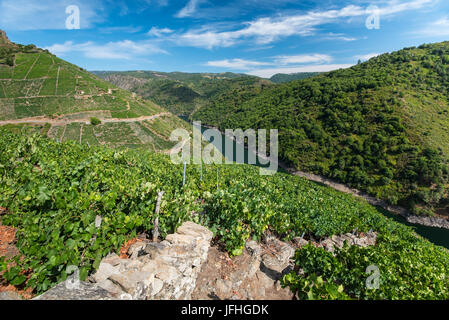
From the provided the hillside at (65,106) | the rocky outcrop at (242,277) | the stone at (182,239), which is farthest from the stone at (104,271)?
the hillside at (65,106)

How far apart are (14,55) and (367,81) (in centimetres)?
12228

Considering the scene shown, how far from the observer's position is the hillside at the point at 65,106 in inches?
1792

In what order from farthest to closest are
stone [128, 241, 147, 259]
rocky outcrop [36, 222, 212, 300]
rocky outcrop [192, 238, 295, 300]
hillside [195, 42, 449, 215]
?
hillside [195, 42, 449, 215] → stone [128, 241, 147, 259] → rocky outcrop [192, 238, 295, 300] → rocky outcrop [36, 222, 212, 300]

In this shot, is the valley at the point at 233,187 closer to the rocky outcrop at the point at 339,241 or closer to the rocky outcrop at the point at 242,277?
the rocky outcrop at the point at 242,277

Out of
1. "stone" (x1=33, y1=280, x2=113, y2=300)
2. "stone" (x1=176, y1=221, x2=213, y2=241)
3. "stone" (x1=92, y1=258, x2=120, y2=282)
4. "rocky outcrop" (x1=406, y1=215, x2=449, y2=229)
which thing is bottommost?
"rocky outcrop" (x1=406, y1=215, x2=449, y2=229)

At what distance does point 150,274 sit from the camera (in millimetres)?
3551

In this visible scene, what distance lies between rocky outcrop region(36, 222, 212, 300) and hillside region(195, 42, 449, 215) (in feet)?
182

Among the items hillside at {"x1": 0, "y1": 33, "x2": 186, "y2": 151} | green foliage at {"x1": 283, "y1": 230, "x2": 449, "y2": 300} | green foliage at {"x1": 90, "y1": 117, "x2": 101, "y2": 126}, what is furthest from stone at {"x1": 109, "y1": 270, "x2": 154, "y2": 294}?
green foliage at {"x1": 90, "y1": 117, "x2": 101, "y2": 126}

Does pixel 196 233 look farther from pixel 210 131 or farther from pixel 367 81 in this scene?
pixel 210 131

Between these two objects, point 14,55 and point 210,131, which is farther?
point 210,131

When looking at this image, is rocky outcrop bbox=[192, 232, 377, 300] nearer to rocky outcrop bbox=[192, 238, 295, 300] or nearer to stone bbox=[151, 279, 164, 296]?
rocky outcrop bbox=[192, 238, 295, 300]

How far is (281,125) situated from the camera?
8369 cm

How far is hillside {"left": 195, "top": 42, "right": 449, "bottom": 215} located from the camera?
4672cm

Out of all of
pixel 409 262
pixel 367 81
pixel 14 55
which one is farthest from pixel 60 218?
pixel 367 81
